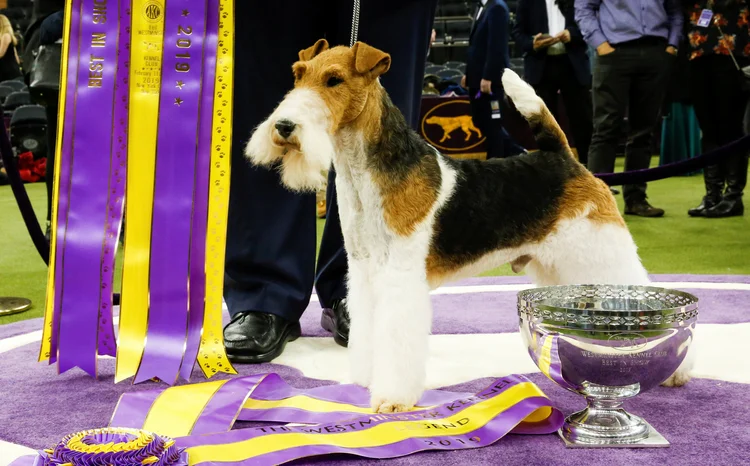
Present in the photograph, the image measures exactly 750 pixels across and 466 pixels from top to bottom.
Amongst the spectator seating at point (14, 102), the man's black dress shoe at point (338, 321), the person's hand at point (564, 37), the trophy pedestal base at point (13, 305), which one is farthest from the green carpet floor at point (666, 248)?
the spectator seating at point (14, 102)

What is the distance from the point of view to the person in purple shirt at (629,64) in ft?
16.8

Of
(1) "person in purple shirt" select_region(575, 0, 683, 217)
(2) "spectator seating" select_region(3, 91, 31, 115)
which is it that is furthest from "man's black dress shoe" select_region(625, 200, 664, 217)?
(2) "spectator seating" select_region(3, 91, 31, 115)

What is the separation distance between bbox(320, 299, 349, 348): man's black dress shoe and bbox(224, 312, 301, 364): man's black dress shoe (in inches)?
6.3

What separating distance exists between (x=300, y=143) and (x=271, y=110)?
903mm

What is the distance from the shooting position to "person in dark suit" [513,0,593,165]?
6375mm

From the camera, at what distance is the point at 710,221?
17.9ft

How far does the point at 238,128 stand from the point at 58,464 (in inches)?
53.3

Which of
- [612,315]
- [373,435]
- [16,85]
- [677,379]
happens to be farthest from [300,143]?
[16,85]

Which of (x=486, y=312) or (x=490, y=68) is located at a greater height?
(x=490, y=68)

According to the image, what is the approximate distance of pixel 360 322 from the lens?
2.06m

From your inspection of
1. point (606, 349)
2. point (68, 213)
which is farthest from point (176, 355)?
point (606, 349)

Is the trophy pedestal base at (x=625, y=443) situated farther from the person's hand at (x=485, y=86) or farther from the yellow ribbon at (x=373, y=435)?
the person's hand at (x=485, y=86)

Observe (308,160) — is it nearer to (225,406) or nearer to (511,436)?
(225,406)

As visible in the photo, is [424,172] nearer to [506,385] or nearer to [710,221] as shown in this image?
[506,385]
